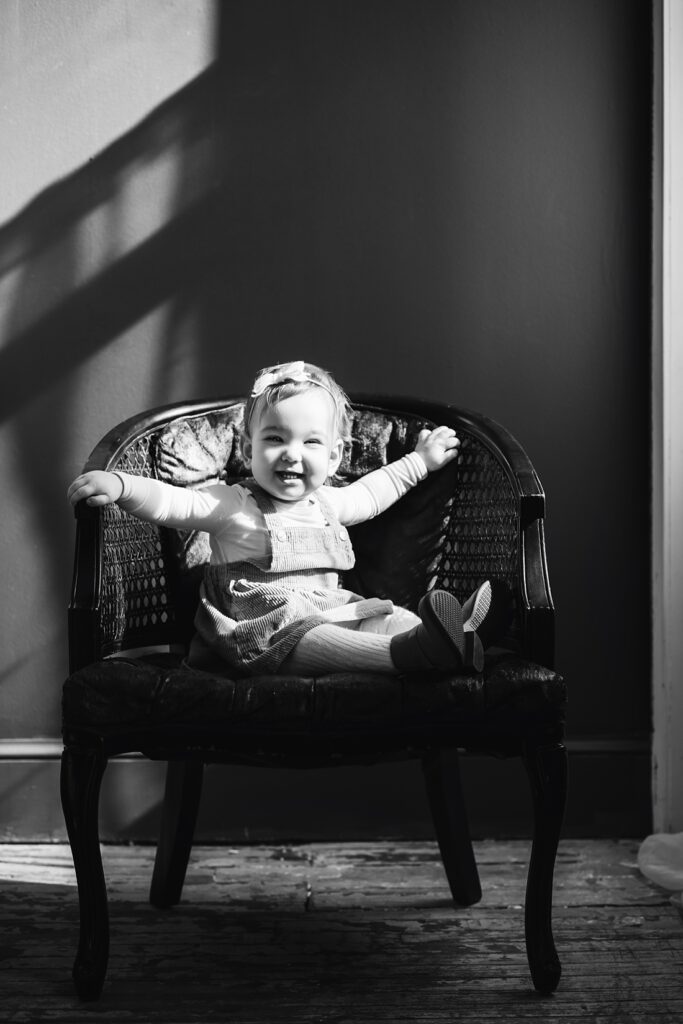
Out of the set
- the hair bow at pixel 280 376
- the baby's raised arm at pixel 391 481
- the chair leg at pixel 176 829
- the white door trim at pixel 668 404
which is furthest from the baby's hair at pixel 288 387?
the white door trim at pixel 668 404

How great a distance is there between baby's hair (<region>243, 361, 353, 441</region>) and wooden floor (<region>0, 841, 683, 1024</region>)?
33.7 inches

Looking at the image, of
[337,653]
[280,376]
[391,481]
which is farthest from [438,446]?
[337,653]

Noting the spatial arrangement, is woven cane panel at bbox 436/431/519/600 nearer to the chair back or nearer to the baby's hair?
the chair back

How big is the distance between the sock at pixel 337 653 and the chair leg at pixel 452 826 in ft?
1.49

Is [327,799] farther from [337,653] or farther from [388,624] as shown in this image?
[337,653]

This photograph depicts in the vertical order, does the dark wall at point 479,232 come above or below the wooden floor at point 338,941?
above

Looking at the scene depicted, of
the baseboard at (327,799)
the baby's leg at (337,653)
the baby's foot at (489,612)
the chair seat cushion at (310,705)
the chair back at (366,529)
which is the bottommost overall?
the baseboard at (327,799)

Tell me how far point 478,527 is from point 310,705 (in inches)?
22.3

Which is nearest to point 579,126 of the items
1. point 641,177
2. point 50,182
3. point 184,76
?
point 641,177

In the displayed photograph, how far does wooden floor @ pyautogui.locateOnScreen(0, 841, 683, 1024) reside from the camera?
4.80 feet

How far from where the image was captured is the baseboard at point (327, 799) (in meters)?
2.22

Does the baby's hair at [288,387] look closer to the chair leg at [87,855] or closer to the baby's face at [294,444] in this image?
the baby's face at [294,444]

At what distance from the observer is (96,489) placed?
155 centimetres

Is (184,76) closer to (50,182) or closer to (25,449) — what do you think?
(50,182)
